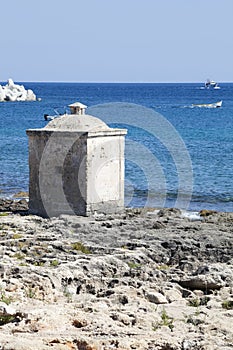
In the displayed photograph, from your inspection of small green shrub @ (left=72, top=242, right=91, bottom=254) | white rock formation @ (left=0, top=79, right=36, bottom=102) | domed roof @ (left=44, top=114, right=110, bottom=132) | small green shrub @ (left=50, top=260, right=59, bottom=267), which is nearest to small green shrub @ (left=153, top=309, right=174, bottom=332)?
small green shrub @ (left=50, top=260, right=59, bottom=267)

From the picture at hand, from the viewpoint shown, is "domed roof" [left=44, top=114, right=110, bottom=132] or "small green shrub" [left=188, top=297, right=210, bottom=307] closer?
"small green shrub" [left=188, top=297, right=210, bottom=307]

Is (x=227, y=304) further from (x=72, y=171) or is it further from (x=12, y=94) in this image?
(x=12, y=94)

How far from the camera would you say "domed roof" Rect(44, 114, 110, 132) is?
17734mm

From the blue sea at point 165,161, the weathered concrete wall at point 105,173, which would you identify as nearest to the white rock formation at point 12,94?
the blue sea at point 165,161

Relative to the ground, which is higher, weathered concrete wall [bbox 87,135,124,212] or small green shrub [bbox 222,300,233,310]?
weathered concrete wall [bbox 87,135,124,212]

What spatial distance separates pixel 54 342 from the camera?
7430 mm

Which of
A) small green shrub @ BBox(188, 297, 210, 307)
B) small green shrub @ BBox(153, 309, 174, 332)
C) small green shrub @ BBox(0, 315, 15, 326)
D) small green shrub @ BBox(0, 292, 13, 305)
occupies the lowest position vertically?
small green shrub @ BBox(188, 297, 210, 307)

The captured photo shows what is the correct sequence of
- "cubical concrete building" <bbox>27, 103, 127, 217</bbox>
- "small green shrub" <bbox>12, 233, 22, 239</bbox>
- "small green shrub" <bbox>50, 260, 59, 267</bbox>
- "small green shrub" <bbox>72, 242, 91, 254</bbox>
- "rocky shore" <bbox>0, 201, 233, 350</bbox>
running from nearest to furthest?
"rocky shore" <bbox>0, 201, 233, 350</bbox>, "small green shrub" <bbox>50, 260, 59, 267</bbox>, "small green shrub" <bbox>72, 242, 91, 254</bbox>, "small green shrub" <bbox>12, 233, 22, 239</bbox>, "cubical concrete building" <bbox>27, 103, 127, 217</bbox>

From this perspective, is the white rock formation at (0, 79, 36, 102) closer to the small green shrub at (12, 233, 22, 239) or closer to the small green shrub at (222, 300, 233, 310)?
the small green shrub at (12, 233, 22, 239)

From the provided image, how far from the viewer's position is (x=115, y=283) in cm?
1087

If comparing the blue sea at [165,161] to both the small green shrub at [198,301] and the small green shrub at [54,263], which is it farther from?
the small green shrub at [198,301]

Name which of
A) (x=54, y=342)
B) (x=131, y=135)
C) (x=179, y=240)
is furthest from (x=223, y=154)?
(x=54, y=342)

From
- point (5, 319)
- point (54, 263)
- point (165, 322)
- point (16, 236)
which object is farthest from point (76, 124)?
point (5, 319)

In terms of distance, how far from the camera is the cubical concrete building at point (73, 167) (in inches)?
691
